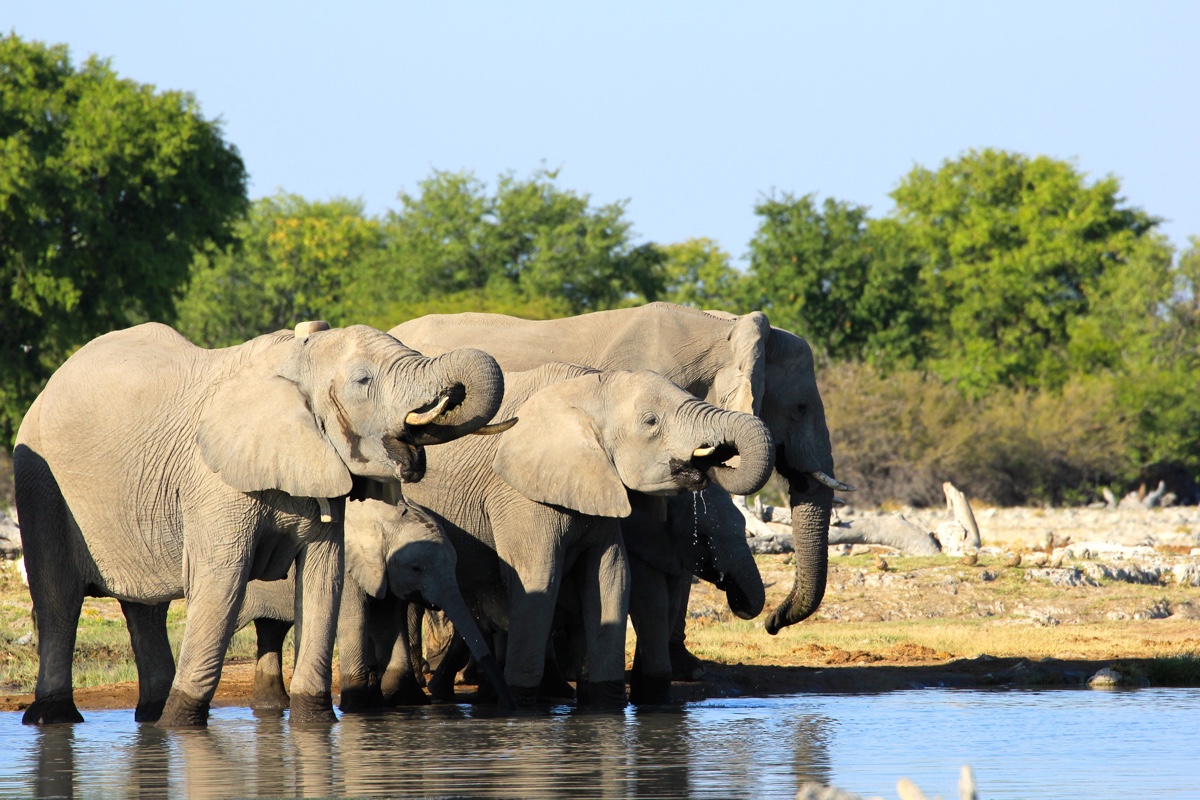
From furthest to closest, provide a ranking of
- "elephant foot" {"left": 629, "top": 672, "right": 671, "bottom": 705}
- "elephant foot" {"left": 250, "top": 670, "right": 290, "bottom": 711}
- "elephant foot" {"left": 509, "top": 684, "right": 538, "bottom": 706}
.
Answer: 1. "elephant foot" {"left": 250, "top": 670, "right": 290, "bottom": 711}
2. "elephant foot" {"left": 629, "top": 672, "right": 671, "bottom": 705}
3. "elephant foot" {"left": 509, "top": 684, "right": 538, "bottom": 706}

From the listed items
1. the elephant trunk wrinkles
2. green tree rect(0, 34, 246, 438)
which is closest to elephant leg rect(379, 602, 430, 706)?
the elephant trunk wrinkles

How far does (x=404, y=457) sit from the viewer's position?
34.0 ft

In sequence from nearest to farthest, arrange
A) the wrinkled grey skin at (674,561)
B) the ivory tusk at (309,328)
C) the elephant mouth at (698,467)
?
the ivory tusk at (309,328), the elephant mouth at (698,467), the wrinkled grey skin at (674,561)

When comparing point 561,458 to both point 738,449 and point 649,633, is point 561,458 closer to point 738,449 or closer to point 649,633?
Answer: point 738,449

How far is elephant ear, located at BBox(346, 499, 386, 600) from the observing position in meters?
12.0

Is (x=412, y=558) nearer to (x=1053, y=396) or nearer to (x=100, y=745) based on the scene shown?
(x=100, y=745)

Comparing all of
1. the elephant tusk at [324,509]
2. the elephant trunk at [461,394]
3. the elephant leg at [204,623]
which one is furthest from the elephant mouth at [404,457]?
the elephant leg at [204,623]

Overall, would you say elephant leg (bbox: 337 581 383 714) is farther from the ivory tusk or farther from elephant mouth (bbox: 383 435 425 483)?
elephant mouth (bbox: 383 435 425 483)

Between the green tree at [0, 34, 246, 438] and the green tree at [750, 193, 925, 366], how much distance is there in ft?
69.6

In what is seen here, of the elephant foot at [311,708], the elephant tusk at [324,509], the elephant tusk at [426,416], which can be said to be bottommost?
the elephant foot at [311,708]

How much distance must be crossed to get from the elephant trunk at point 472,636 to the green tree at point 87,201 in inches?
921

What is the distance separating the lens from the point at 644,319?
48.6 feet

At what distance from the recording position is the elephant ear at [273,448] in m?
10.2

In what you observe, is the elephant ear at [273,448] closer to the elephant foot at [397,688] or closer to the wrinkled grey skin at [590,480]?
the wrinkled grey skin at [590,480]
